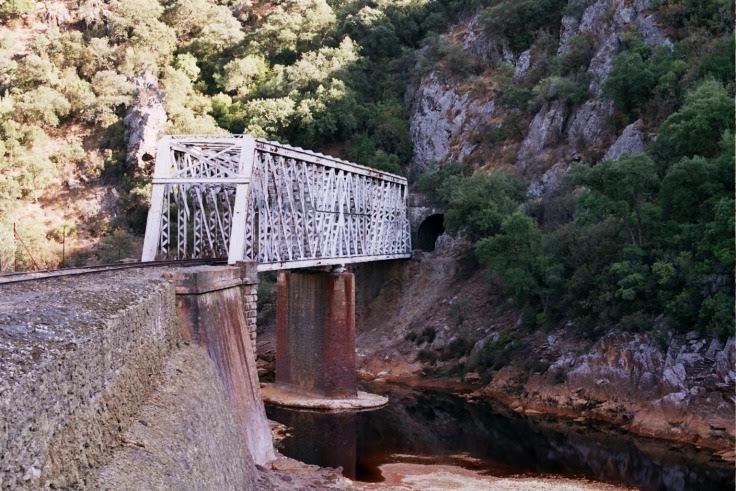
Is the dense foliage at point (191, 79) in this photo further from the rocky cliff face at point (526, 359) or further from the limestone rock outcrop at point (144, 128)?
the rocky cliff face at point (526, 359)

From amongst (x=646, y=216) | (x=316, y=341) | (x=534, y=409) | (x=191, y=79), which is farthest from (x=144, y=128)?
(x=646, y=216)

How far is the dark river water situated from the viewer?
30.1m

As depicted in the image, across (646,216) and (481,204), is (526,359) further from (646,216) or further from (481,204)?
(481,204)

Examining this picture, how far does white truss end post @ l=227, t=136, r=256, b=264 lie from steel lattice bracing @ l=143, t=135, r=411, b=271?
4 centimetres

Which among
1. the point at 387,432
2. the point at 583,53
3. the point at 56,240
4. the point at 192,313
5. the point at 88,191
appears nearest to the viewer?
the point at 192,313

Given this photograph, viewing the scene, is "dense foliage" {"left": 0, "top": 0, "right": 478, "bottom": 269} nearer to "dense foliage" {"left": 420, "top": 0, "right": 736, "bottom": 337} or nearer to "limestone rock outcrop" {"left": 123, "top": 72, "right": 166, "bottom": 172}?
"limestone rock outcrop" {"left": 123, "top": 72, "right": 166, "bottom": 172}

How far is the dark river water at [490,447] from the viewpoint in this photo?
3011 centimetres

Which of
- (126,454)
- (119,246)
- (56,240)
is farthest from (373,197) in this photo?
(126,454)

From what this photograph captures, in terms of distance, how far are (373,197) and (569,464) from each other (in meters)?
24.2

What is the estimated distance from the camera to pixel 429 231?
65625 mm

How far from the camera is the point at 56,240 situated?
70000mm

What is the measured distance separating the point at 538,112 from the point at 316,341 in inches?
1072

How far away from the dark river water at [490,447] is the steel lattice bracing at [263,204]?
711cm

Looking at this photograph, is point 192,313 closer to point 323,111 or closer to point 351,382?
point 351,382
